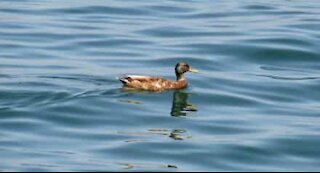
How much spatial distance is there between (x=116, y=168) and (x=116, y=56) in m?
10.1

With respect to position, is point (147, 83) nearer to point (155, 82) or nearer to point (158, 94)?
point (155, 82)

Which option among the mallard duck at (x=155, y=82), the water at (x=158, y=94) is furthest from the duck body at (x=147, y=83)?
the water at (x=158, y=94)

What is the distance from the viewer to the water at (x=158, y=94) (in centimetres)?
1861

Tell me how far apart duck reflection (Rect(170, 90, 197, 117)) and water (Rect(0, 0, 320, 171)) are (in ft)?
0.06

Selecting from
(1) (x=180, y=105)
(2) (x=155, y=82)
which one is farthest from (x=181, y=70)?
(1) (x=180, y=105)

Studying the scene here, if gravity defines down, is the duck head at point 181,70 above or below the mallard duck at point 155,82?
above

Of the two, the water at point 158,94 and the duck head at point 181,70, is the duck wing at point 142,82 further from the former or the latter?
the duck head at point 181,70

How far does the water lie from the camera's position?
18.6 m

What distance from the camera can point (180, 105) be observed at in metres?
22.4

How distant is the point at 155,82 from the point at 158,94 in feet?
1.34

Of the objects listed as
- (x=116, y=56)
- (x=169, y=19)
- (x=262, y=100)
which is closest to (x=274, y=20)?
(x=169, y=19)

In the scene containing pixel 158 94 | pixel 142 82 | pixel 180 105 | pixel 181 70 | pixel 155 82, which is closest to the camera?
pixel 180 105

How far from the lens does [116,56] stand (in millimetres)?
27453

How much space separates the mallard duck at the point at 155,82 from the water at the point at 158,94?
0.59 feet
